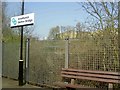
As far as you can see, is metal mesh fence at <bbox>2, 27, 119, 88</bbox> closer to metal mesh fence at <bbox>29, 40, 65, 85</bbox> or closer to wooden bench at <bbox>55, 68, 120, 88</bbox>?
metal mesh fence at <bbox>29, 40, 65, 85</bbox>

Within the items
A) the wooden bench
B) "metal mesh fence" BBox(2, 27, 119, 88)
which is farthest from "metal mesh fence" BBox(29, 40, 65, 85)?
the wooden bench

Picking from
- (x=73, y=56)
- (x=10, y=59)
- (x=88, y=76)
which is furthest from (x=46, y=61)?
(x=10, y=59)

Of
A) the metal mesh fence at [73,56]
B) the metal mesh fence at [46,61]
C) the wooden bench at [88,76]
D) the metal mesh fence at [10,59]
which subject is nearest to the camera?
the wooden bench at [88,76]

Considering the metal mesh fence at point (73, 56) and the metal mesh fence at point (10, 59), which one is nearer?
the metal mesh fence at point (73, 56)

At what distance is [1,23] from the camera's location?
2686 centimetres

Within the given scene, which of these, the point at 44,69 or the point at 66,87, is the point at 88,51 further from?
→ the point at 44,69

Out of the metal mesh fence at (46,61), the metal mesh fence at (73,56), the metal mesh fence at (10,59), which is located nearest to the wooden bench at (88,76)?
the metal mesh fence at (73,56)

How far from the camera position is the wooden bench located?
8.69 m

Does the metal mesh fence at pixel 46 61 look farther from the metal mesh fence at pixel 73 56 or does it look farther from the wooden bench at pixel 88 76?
the wooden bench at pixel 88 76

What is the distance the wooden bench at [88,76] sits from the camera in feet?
28.5

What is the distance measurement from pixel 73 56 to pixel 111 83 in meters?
2.58

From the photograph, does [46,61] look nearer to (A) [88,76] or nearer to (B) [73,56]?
(B) [73,56]

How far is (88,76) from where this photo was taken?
974 centimetres

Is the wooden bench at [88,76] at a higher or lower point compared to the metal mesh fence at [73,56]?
lower
